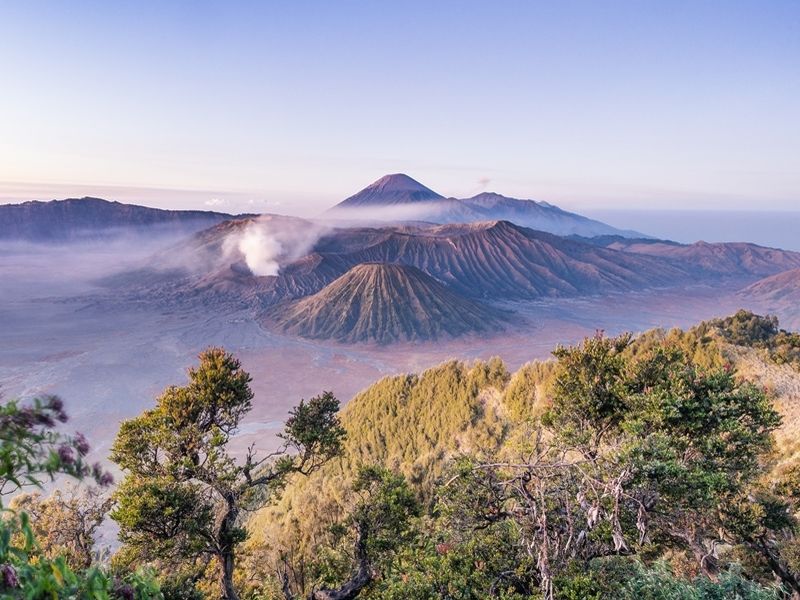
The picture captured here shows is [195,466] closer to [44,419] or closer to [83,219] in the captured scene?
[44,419]

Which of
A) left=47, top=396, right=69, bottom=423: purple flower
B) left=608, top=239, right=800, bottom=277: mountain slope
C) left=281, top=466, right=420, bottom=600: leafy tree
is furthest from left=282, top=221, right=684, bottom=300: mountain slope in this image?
left=47, top=396, right=69, bottom=423: purple flower

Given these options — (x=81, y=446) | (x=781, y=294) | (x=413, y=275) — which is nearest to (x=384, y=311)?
(x=413, y=275)

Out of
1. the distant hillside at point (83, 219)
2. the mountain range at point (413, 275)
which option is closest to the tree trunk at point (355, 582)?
the mountain range at point (413, 275)

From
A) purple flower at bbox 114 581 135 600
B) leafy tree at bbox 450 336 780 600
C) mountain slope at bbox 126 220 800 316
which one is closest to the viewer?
purple flower at bbox 114 581 135 600

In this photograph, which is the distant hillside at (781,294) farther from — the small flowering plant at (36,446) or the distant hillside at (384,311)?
the small flowering plant at (36,446)

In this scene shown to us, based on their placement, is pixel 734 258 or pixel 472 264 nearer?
pixel 472 264

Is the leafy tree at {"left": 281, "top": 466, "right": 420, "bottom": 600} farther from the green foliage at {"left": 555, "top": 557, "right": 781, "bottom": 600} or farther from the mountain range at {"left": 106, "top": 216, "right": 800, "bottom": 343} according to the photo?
the mountain range at {"left": 106, "top": 216, "right": 800, "bottom": 343}

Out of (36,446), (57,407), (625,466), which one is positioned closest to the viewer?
(36,446)

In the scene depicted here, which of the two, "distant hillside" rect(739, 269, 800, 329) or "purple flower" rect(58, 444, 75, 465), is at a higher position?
"purple flower" rect(58, 444, 75, 465)
